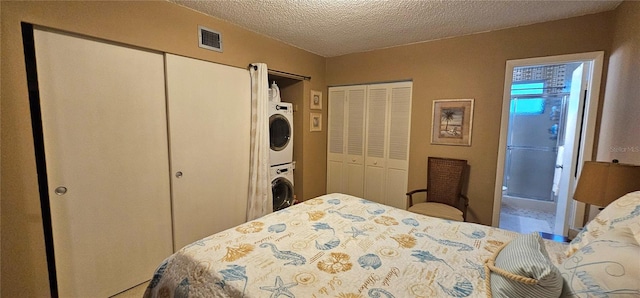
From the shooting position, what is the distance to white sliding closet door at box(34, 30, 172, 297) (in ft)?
5.31

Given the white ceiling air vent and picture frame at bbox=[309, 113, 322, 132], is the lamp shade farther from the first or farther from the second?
the white ceiling air vent

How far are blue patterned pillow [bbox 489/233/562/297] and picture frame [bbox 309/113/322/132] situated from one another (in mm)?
2750

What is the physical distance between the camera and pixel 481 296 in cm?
98

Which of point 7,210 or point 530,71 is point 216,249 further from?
point 530,71

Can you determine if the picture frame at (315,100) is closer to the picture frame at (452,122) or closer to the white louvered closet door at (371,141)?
the white louvered closet door at (371,141)

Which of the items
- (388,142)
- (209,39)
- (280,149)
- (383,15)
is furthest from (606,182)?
(209,39)

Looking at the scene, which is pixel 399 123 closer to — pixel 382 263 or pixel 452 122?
pixel 452 122

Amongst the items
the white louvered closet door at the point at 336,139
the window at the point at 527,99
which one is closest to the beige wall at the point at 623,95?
the window at the point at 527,99

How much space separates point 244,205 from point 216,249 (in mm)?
1541

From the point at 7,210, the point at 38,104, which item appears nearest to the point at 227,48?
the point at 38,104

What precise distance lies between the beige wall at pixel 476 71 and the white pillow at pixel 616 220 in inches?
62.5

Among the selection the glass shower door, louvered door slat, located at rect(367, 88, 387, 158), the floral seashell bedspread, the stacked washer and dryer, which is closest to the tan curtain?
the stacked washer and dryer

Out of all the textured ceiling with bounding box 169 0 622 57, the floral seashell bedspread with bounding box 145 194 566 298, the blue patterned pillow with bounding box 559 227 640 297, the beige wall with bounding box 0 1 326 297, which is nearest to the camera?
the blue patterned pillow with bounding box 559 227 640 297

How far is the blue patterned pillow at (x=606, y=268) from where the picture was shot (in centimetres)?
74
